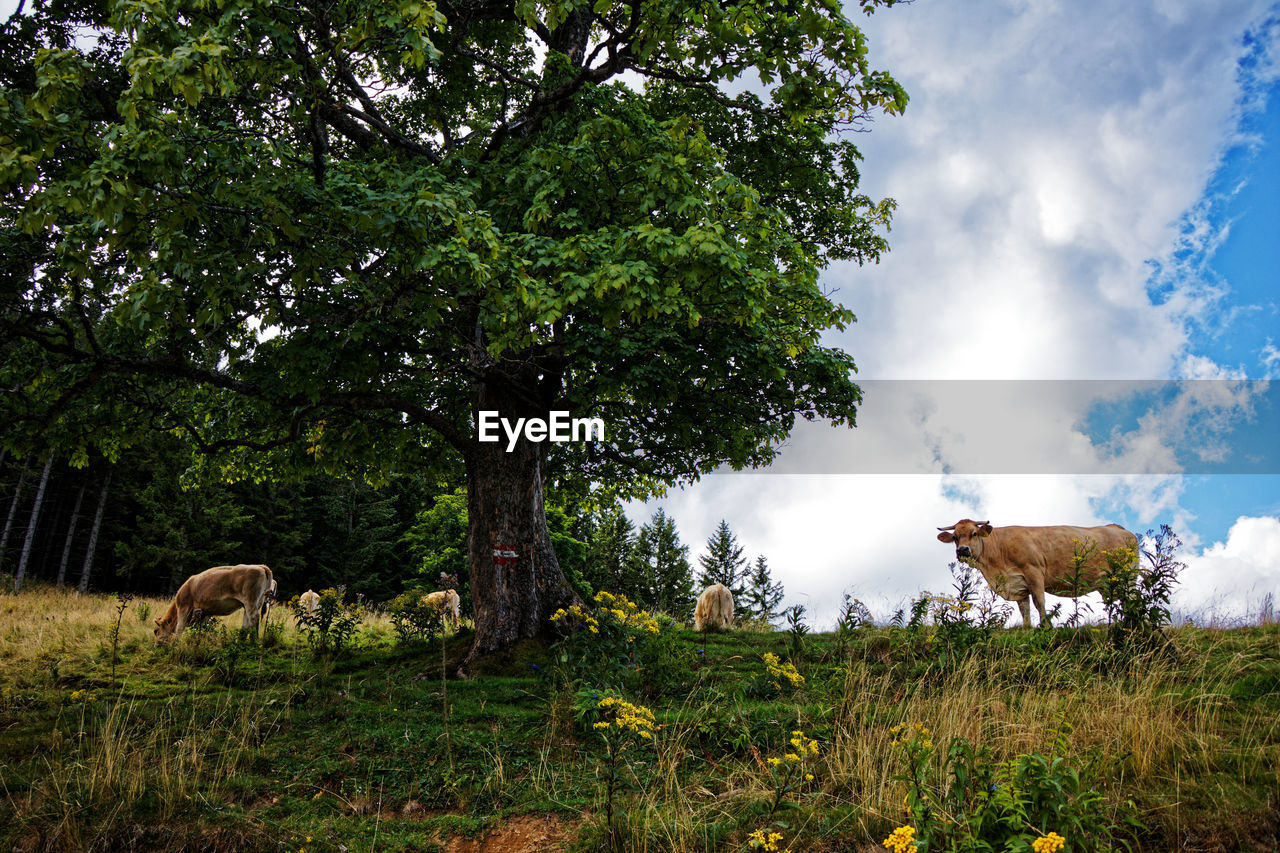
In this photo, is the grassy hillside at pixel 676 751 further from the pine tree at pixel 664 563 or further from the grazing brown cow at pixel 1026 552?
the pine tree at pixel 664 563

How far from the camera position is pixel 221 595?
14430 mm

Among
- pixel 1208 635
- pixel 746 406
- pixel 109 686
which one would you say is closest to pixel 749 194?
pixel 746 406

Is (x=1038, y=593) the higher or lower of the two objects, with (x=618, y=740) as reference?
higher

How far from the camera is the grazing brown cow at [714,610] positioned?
51.1ft

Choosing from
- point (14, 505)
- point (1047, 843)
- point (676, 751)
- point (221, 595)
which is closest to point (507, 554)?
point (676, 751)

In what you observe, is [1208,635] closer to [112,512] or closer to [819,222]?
[819,222]

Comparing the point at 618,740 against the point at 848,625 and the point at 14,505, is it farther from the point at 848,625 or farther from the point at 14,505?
the point at 14,505

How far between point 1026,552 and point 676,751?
958 cm

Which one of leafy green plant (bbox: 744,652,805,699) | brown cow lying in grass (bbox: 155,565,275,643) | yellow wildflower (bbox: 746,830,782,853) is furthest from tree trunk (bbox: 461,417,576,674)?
yellow wildflower (bbox: 746,830,782,853)

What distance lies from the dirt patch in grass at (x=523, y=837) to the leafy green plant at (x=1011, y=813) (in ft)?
8.17

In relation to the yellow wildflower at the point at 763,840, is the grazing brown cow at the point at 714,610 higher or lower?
higher

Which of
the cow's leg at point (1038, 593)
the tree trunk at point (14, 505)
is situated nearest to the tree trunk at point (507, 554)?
the cow's leg at point (1038, 593)

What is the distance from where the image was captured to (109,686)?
9.87m

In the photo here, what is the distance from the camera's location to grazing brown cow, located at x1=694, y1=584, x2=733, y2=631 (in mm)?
A: 15586
